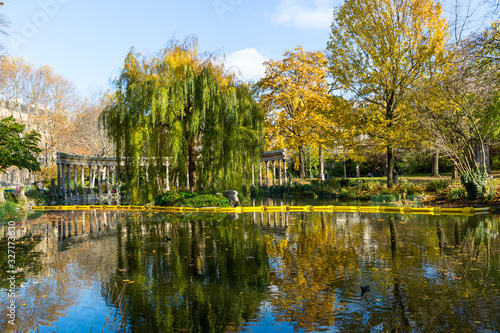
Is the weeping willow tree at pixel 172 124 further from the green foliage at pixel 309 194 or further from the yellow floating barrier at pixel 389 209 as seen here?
the green foliage at pixel 309 194

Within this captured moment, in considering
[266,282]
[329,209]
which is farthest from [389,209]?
[266,282]

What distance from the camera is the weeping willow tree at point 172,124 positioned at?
19.9 m

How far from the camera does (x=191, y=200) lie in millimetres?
20312

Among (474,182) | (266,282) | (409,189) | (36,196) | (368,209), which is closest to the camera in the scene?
(266,282)

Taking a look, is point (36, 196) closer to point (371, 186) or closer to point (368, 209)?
point (368, 209)

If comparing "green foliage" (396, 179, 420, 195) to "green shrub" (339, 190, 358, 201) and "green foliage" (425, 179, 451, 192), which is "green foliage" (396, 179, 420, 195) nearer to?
"green foliage" (425, 179, 451, 192)

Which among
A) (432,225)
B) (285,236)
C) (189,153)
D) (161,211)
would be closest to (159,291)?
(285,236)

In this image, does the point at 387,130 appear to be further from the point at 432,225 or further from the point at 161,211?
the point at 161,211

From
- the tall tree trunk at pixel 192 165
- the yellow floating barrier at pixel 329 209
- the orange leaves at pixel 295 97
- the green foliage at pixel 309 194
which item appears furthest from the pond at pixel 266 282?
the orange leaves at pixel 295 97

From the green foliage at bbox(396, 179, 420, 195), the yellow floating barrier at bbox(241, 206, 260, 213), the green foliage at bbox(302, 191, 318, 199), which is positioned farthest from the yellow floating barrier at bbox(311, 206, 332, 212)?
the green foliage at bbox(302, 191, 318, 199)

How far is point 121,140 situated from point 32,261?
12.8 m

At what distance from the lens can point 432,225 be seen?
1252cm

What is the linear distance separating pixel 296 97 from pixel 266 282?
32039 mm

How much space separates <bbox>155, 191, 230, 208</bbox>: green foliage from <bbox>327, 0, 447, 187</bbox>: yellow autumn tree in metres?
10.7
